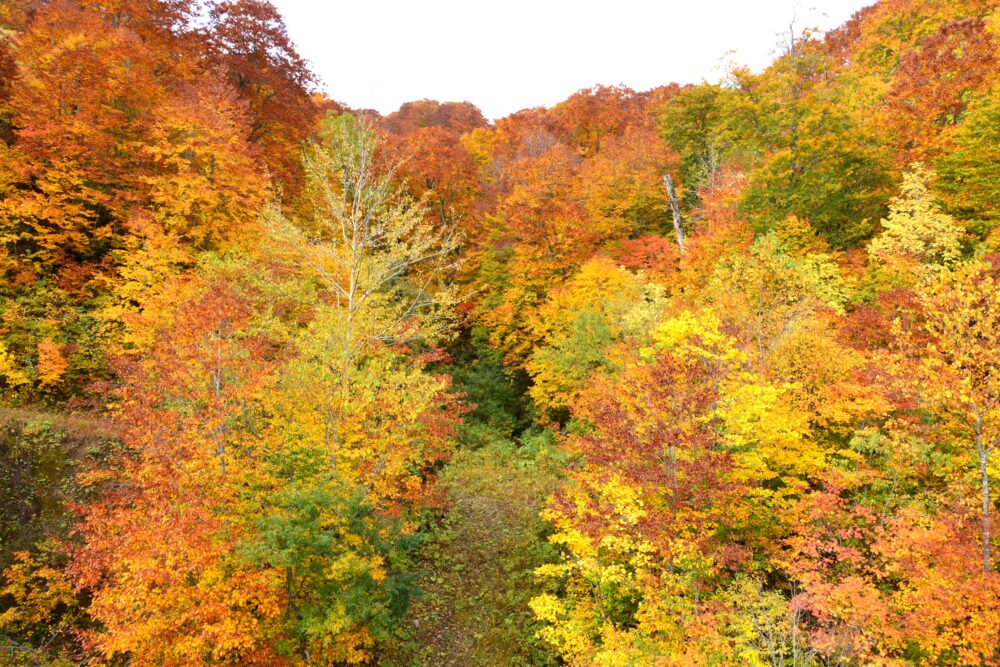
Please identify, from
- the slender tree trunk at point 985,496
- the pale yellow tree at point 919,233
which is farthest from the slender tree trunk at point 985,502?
the pale yellow tree at point 919,233

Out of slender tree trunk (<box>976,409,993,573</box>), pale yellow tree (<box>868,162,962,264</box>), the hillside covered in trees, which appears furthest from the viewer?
pale yellow tree (<box>868,162,962,264</box>)

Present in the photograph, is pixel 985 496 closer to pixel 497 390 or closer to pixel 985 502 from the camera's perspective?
pixel 985 502

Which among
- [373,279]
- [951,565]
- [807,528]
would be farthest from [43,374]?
[951,565]

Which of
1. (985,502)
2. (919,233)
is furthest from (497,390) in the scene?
(985,502)

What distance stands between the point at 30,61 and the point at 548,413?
2493 centimetres

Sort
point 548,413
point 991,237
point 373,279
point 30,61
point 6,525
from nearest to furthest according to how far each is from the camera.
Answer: point 6,525 < point 373,279 < point 991,237 < point 30,61 < point 548,413

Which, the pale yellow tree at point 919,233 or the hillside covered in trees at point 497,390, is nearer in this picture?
the hillside covered in trees at point 497,390

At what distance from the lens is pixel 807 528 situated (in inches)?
390

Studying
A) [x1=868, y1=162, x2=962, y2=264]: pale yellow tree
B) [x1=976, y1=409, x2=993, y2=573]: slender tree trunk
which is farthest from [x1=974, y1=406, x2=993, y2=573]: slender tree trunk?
[x1=868, y1=162, x2=962, y2=264]: pale yellow tree

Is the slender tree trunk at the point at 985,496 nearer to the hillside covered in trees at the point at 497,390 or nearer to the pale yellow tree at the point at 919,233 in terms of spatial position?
the hillside covered in trees at the point at 497,390

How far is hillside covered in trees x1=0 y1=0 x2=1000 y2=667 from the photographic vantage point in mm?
8570

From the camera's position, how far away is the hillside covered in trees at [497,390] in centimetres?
857

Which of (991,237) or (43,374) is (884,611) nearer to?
(991,237)

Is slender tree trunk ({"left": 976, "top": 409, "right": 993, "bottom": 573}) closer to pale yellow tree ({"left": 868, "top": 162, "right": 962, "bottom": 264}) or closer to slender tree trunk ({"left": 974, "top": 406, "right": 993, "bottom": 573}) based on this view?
slender tree trunk ({"left": 974, "top": 406, "right": 993, "bottom": 573})
